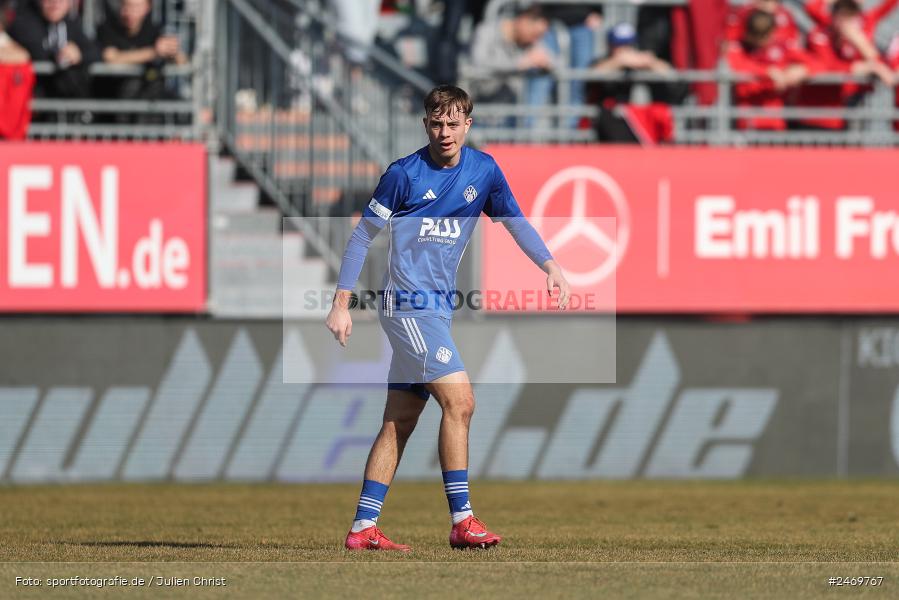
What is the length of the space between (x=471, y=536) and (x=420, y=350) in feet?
3.31

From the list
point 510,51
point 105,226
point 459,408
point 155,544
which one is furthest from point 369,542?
point 510,51

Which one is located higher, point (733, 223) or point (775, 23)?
point (775, 23)

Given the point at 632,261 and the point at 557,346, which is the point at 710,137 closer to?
Answer: the point at 632,261

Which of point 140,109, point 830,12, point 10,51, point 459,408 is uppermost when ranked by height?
point 830,12

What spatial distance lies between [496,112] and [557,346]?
233 cm

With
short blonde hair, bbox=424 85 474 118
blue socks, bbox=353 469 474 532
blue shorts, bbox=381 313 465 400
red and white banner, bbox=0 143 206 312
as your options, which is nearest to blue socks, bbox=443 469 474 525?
blue socks, bbox=353 469 474 532

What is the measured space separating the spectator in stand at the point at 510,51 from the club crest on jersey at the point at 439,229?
25.3 ft

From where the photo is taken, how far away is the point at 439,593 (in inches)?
282

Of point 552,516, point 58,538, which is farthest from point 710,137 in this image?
point 58,538

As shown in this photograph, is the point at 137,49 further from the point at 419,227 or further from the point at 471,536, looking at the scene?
the point at 471,536

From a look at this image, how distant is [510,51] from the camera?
1698 cm

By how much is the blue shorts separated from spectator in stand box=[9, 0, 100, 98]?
25.7 feet

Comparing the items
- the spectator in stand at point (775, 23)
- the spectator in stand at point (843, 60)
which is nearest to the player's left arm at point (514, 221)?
the spectator in stand at point (843, 60)

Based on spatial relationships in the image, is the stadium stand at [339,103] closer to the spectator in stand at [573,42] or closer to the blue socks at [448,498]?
the spectator in stand at [573,42]
